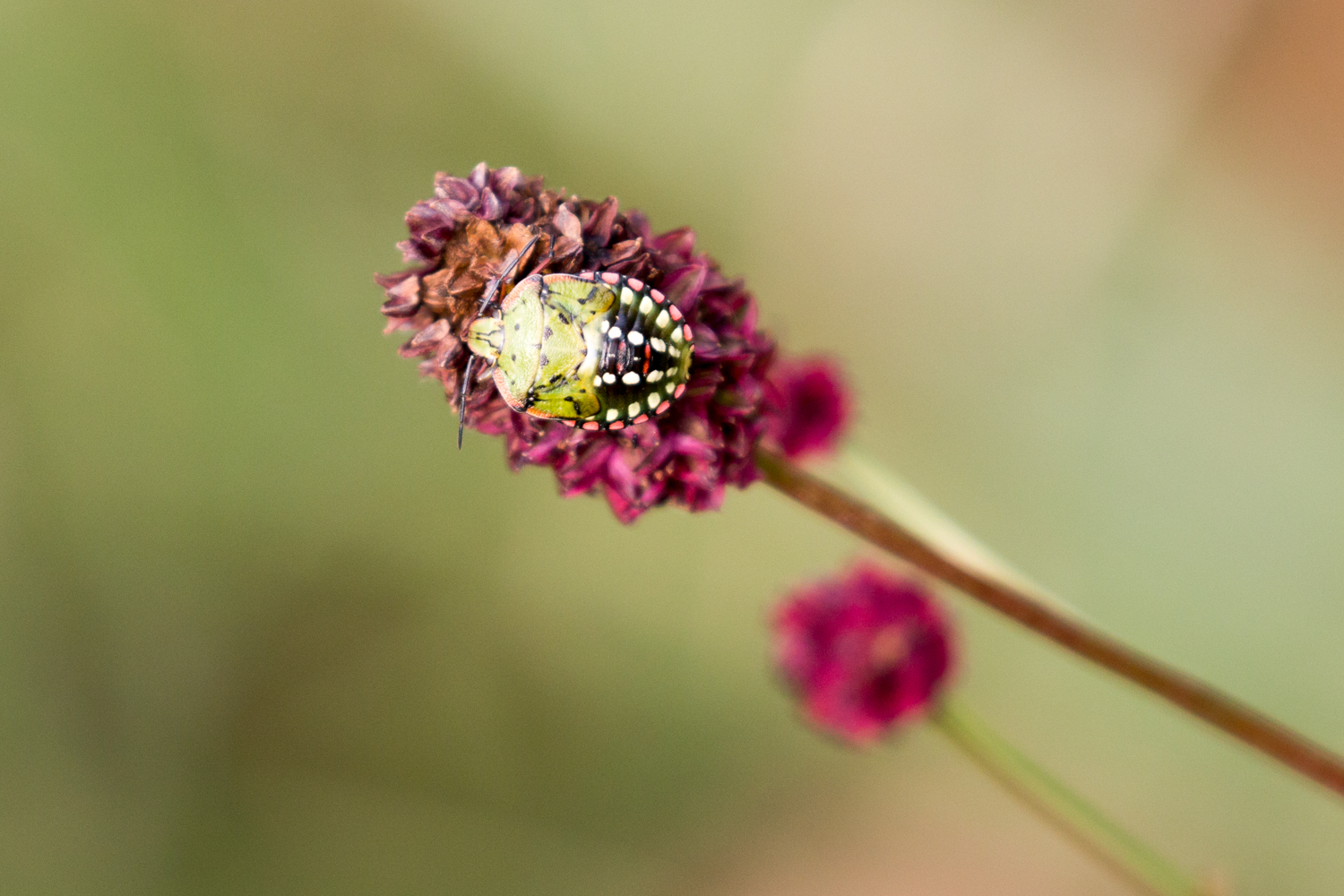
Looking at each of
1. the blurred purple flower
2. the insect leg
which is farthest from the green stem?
the insect leg

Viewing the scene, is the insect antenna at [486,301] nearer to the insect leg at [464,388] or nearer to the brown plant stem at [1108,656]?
the insect leg at [464,388]

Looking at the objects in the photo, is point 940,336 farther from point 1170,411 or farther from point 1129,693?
point 1129,693

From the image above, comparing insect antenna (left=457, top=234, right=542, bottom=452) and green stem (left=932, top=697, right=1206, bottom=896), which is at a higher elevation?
insect antenna (left=457, top=234, right=542, bottom=452)

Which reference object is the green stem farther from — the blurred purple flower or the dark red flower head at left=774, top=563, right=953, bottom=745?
the blurred purple flower

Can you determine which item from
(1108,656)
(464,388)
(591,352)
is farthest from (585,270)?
(1108,656)

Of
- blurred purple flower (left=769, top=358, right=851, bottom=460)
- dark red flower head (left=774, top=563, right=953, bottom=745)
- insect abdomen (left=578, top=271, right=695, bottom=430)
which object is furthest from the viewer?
dark red flower head (left=774, top=563, right=953, bottom=745)

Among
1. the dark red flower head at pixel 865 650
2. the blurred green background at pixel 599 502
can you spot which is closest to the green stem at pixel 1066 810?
the dark red flower head at pixel 865 650
